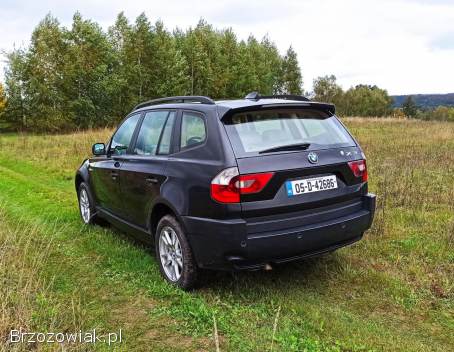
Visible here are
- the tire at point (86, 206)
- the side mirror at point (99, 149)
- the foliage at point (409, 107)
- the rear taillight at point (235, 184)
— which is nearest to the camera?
the rear taillight at point (235, 184)

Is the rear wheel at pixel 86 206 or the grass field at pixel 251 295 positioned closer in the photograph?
the grass field at pixel 251 295

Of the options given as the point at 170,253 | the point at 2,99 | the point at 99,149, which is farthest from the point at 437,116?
the point at 170,253

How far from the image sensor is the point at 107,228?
6688mm

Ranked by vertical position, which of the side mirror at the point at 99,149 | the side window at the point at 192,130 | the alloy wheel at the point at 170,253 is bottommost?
the alloy wheel at the point at 170,253

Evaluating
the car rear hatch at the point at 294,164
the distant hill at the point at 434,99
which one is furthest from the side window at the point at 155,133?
the distant hill at the point at 434,99

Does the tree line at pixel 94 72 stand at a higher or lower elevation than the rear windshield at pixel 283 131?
higher

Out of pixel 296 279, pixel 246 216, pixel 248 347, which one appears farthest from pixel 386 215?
pixel 248 347

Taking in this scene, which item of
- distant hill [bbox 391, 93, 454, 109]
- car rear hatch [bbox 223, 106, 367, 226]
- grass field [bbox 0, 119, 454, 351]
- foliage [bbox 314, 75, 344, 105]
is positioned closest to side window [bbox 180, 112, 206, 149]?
car rear hatch [bbox 223, 106, 367, 226]

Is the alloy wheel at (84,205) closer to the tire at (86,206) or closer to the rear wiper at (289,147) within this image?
the tire at (86,206)

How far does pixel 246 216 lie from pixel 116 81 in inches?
1703

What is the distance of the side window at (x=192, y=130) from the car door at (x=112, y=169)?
4.17ft

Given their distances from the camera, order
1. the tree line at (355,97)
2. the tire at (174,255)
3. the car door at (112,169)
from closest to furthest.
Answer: the tire at (174,255) < the car door at (112,169) < the tree line at (355,97)

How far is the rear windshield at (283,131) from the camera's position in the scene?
3844 mm

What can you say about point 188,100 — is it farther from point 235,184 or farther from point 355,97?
point 355,97
